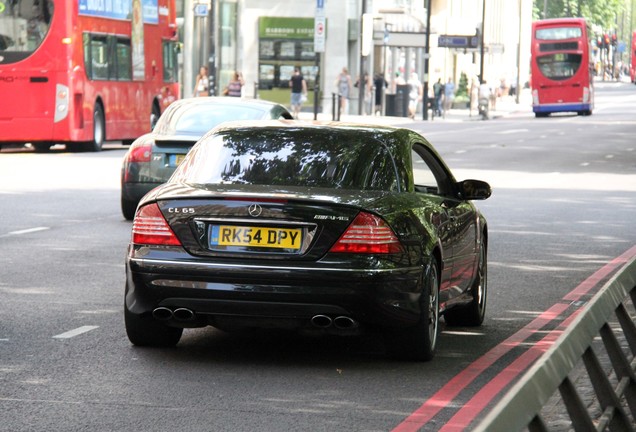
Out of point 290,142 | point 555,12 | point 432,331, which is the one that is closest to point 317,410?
point 432,331

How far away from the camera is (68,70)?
97.4 ft

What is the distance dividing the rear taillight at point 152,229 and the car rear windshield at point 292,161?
0.37 metres

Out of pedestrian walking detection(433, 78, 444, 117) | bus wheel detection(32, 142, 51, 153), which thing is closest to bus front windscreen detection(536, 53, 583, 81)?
pedestrian walking detection(433, 78, 444, 117)

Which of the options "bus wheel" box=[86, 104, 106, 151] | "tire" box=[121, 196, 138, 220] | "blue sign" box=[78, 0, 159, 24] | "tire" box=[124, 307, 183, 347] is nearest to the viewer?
"tire" box=[124, 307, 183, 347]

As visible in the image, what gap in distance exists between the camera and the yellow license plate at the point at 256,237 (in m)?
7.83

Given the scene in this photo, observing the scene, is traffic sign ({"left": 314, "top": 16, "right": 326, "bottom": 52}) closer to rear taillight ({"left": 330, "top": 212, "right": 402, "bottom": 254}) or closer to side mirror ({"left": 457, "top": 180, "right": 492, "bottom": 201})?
side mirror ({"left": 457, "top": 180, "right": 492, "bottom": 201})

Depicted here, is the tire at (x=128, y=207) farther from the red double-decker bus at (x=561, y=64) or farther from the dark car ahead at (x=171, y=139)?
the red double-decker bus at (x=561, y=64)

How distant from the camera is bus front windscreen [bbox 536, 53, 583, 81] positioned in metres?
65.2

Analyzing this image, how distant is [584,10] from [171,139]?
417ft

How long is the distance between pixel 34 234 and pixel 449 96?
58172mm

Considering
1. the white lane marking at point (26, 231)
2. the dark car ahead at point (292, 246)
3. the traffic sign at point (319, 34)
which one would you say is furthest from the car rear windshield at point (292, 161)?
the traffic sign at point (319, 34)

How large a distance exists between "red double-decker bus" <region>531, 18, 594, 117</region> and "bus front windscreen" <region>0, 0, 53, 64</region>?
3880 centimetres

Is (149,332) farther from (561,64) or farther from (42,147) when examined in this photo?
(561,64)

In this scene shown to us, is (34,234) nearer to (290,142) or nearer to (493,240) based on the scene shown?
(493,240)
